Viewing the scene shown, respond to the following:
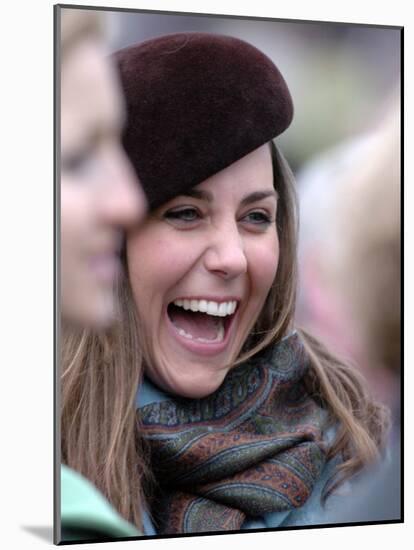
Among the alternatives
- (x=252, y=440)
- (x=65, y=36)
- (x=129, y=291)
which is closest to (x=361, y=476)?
(x=252, y=440)

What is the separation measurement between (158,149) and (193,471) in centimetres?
118

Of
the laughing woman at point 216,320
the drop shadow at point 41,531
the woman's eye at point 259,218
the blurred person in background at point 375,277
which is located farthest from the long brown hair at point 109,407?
the blurred person in background at point 375,277

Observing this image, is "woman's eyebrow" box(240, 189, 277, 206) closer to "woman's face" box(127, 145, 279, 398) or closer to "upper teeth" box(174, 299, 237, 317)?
"woman's face" box(127, 145, 279, 398)

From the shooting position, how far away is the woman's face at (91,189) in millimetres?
3648

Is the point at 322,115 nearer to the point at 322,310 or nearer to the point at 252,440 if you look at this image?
the point at 322,310

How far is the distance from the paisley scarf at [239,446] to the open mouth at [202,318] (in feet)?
0.59

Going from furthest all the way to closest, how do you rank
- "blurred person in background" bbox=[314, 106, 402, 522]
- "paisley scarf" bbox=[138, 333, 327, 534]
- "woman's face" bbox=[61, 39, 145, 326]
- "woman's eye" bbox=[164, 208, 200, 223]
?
"blurred person in background" bbox=[314, 106, 402, 522]
"paisley scarf" bbox=[138, 333, 327, 534]
"woman's eye" bbox=[164, 208, 200, 223]
"woman's face" bbox=[61, 39, 145, 326]

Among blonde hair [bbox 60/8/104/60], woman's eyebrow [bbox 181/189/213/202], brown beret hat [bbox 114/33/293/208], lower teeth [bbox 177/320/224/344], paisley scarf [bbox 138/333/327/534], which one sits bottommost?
paisley scarf [bbox 138/333/327/534]

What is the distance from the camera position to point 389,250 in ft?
14.2

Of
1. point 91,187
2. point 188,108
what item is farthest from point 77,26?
point 91,187

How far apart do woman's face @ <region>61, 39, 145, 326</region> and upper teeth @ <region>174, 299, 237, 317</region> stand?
28 cm

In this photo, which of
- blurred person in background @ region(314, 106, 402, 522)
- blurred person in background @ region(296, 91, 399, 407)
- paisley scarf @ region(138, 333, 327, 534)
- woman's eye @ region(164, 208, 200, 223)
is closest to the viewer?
woman's eye @ region(164, 208, 200, 223)

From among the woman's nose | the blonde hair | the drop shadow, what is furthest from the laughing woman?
the drop shadow

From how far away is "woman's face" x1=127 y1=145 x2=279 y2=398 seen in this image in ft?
12.4
